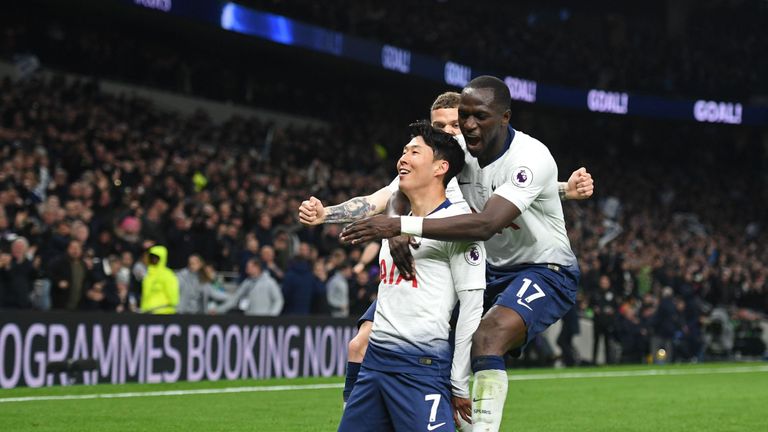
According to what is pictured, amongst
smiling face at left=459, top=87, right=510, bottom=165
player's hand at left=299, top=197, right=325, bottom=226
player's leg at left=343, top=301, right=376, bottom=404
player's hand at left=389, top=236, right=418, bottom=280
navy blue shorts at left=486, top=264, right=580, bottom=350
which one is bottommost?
player's leg at left=343, top=301, right=376, bottom=404

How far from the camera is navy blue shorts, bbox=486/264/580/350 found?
648cm

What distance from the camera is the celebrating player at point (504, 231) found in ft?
19.1

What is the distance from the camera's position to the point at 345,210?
645 cm

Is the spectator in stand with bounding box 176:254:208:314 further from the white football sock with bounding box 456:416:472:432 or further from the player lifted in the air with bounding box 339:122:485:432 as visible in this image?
the player lifted in the air with bounding box 339:122:485:432

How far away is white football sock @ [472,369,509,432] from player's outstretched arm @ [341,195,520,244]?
869 mm

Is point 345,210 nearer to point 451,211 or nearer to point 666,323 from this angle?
point 451,211

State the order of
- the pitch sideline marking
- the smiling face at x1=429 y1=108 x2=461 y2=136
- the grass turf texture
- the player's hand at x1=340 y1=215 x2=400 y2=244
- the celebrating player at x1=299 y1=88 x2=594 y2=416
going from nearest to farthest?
the player's hand at x1=340 y1=215 x2=400 y2=244 < the celebrating player at x1=299 y1=88 x2=594 y2=416 < the smiling face at x1=429 y1=108 x2=461 y2=136 < the grass turf texture < the pitch sideline marking

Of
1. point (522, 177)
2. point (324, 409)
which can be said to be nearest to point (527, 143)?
point (522, 177)

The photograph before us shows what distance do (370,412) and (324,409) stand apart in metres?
7.14

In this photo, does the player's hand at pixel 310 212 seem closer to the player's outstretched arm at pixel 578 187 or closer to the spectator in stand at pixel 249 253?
the player's outstretched arm at pixel 578 187

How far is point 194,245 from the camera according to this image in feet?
58.7

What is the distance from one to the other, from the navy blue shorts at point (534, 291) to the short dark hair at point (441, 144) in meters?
1.10

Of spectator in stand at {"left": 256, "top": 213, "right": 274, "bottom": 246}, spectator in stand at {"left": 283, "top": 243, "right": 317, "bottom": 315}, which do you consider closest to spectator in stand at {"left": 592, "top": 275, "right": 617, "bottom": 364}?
spectator in stand at {"left": 283, "top": 243, "right": 317, "bottom": 315}

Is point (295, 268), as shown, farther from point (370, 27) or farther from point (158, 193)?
point (370, 27)
